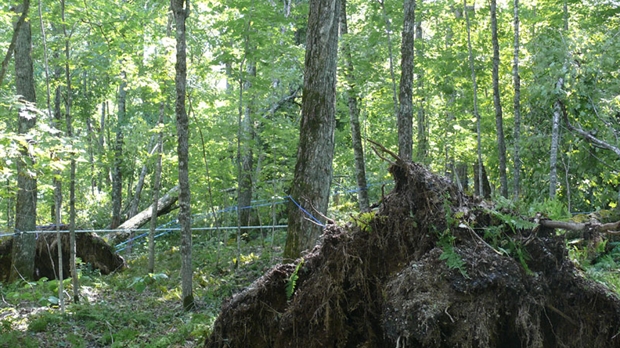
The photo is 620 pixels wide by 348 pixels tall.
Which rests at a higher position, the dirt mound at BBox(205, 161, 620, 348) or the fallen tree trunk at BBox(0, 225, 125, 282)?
the dirt mound at BBox(205, 161, 620, 348)

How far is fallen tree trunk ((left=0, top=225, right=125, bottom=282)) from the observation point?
36.5 ft

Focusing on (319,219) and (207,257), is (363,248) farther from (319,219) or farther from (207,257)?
(207,257)

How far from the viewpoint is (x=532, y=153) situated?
12.8 meters

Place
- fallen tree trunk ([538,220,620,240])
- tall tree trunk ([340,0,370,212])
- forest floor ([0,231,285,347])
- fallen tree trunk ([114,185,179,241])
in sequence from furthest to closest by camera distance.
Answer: fallen tree trunk ([114,185,179,241]) < tall tree trunk ([340,0,370,212]) < forest floor ([0,231,285,347]) < fallen tree trunk ([538,220,620,240])

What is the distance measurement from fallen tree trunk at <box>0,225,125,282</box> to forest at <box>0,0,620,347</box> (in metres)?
0.05

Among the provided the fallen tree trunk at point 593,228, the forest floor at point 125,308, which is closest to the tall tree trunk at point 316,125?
the forest floor at point 125,308

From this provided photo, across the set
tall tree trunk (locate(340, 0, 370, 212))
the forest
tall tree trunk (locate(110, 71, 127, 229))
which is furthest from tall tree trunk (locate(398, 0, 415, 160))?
tall tree trunk (locate(110, 71, 127, 229))

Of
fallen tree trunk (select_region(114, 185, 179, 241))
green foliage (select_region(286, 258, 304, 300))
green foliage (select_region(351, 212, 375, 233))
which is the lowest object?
fallen tree trunk (select_region(114, 185, 179, 241))

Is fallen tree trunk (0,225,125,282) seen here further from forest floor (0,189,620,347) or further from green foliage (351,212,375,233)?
green foliage (351,212,375,233)

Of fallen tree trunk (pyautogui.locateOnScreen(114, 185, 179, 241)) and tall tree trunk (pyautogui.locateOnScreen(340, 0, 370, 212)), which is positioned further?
fallen tree trunk (pyautogui.locateOnScreen(114, 185, 179, 241))

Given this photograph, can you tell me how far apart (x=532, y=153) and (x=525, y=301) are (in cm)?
1045

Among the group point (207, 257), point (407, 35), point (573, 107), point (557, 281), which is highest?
point (407, 35)

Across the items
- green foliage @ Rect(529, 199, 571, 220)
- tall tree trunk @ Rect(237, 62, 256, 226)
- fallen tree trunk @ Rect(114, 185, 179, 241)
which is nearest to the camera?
green foliage @ Rect(529, 199, 571, 220)

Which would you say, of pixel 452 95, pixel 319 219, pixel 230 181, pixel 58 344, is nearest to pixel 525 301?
pixel 319 219
